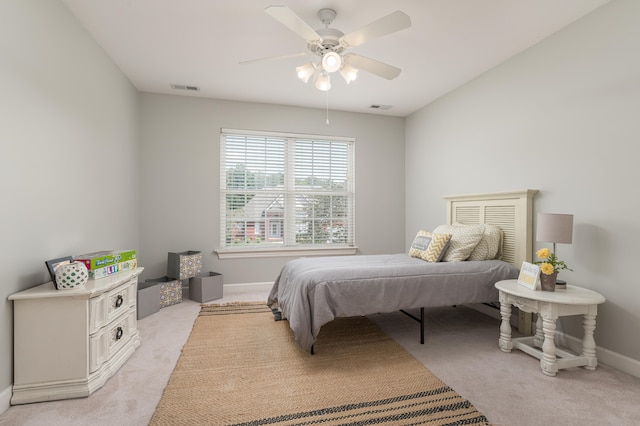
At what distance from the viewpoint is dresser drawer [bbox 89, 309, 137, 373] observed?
1968mm

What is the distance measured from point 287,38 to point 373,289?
2.28 metres

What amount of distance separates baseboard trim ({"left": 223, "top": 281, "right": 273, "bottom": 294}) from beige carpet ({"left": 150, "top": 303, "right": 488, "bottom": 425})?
4.40 ft

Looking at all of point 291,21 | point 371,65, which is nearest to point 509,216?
point 371,65

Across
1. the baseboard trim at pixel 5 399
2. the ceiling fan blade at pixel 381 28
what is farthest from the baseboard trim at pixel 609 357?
the baseboard trim at pixel 5 399

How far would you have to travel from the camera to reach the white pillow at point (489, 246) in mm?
3086

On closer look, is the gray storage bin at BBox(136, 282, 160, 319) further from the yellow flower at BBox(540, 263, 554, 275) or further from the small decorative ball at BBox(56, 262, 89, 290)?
the yellow flower at BBox(540, 263, 554, 275)

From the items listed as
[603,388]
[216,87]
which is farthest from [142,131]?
[603,388]

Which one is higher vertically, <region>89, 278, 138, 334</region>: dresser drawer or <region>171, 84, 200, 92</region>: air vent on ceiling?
<region>171, 84, 200, 92</region>: air vent on ceiling

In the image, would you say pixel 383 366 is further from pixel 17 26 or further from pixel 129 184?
pixel 129 184

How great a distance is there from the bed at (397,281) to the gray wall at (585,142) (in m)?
0.21

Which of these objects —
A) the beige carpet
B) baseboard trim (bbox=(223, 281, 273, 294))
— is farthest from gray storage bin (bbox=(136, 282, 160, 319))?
baseboard trim (bbox=(223, 281, 273, 294))

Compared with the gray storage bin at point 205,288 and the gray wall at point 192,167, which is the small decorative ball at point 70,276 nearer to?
the gray storage bin at point 205,288

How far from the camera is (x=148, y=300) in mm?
3367

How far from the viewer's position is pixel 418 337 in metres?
2.81
